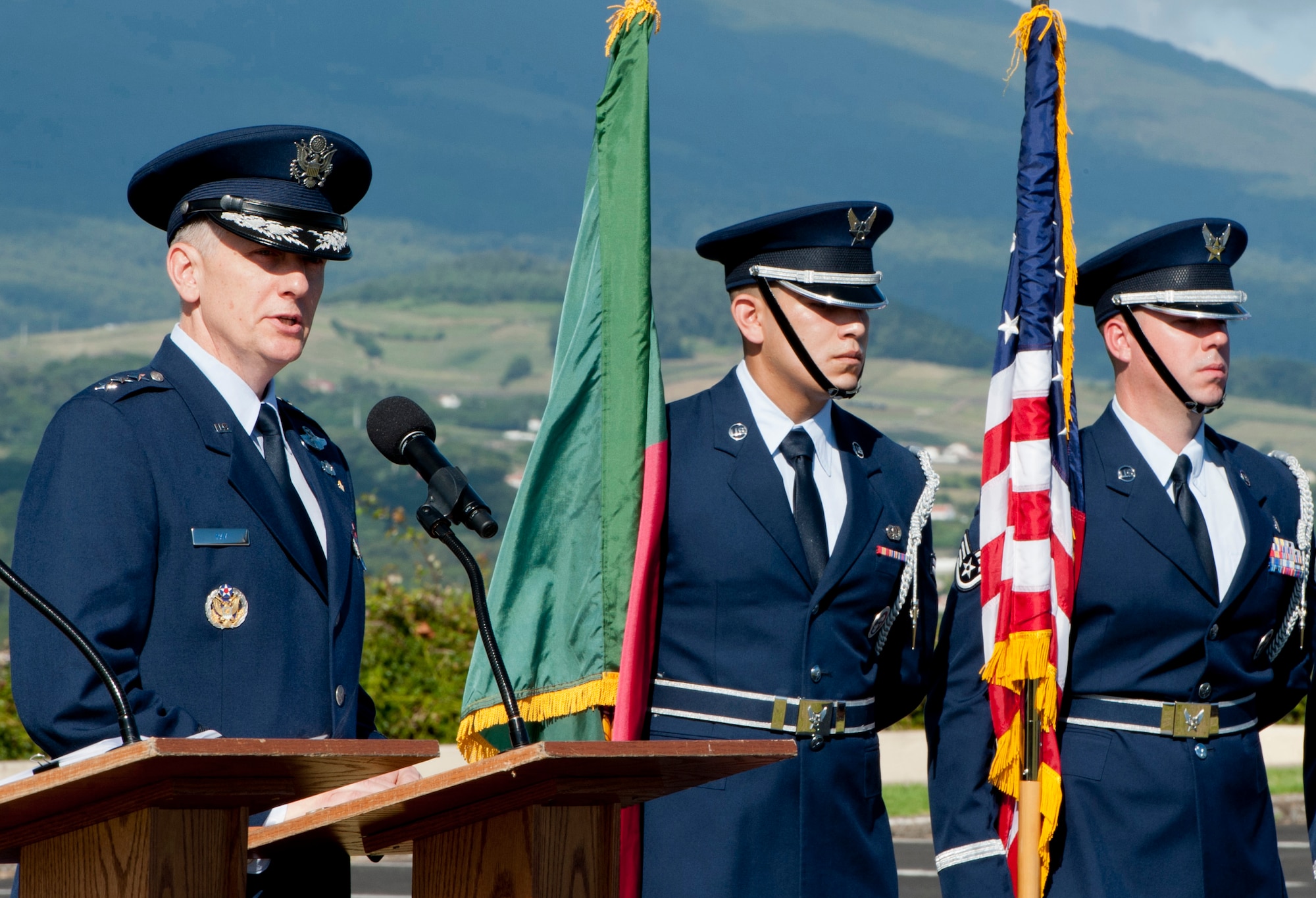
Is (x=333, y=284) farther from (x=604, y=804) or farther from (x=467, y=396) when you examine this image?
(x=604, y=804)

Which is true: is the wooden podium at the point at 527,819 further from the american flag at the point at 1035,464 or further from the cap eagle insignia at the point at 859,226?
the cap eagle insignia at the point at 859,226

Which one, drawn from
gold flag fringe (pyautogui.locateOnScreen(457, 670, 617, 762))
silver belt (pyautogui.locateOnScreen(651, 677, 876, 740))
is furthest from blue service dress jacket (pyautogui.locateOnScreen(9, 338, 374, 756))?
silver belt (pyautogui.locateOnScreen(651, 677, 876, 740))

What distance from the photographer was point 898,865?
8992 millimetres

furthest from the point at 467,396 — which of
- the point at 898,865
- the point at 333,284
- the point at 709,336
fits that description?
the point at 898,865

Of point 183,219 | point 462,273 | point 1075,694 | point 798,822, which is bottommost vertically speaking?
point 798,822

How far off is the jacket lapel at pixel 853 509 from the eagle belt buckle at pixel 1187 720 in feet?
2.56

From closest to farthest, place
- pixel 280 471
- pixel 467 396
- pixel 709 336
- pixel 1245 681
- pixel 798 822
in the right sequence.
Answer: pixel 280 471, pixel 798 822, pixel 1245 681, pixel 467 396, pixel 709 336

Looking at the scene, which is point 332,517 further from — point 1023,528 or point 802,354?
point 1023,528

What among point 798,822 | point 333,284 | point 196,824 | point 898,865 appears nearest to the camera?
point 196,824

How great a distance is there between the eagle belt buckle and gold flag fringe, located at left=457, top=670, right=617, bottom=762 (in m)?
1.26

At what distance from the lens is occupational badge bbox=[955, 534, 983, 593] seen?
414 cm

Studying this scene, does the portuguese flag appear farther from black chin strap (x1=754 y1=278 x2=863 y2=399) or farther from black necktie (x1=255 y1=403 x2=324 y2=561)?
black necktie (x1=255 y1=403 x2=324 y2=561)

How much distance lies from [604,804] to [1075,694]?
167 centimetres

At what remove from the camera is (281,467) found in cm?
330
